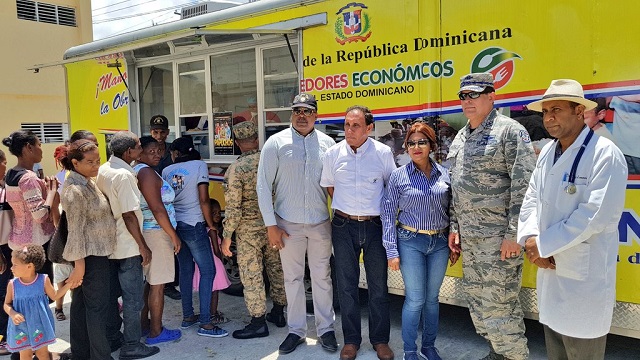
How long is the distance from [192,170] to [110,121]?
2.93 m

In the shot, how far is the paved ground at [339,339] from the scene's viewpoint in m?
4.04

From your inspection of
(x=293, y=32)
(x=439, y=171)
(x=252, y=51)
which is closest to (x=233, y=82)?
(x=252, y=51)

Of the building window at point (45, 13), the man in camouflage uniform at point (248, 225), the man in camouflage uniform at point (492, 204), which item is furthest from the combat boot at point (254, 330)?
the building window at point (45, 13)

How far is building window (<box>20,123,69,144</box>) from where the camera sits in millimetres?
16984

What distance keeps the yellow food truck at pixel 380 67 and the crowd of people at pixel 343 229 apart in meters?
0.46

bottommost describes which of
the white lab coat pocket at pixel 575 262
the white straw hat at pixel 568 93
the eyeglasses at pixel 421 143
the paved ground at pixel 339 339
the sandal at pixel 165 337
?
the paved ground at pixel 339 339

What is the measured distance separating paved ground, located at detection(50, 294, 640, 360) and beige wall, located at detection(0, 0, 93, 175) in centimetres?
1349

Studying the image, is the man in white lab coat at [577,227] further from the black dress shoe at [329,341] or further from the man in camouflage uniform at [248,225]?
the man in camouflage uniform at [248,225]

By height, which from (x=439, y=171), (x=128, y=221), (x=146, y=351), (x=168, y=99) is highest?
(x=168, y=99)

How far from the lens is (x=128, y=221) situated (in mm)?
3865

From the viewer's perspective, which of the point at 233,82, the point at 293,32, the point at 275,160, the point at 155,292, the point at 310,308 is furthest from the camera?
the point at 233,82

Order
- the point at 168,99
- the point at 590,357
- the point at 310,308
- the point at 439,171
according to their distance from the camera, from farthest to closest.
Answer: the point at 168,99, the point at 310,308, the point at 439,171, the point at 590,357

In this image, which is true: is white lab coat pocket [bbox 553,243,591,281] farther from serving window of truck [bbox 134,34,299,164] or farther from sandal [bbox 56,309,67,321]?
sandal [bbox 56,309,67,321]

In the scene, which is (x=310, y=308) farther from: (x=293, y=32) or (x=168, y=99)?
(x=168, y=99)
